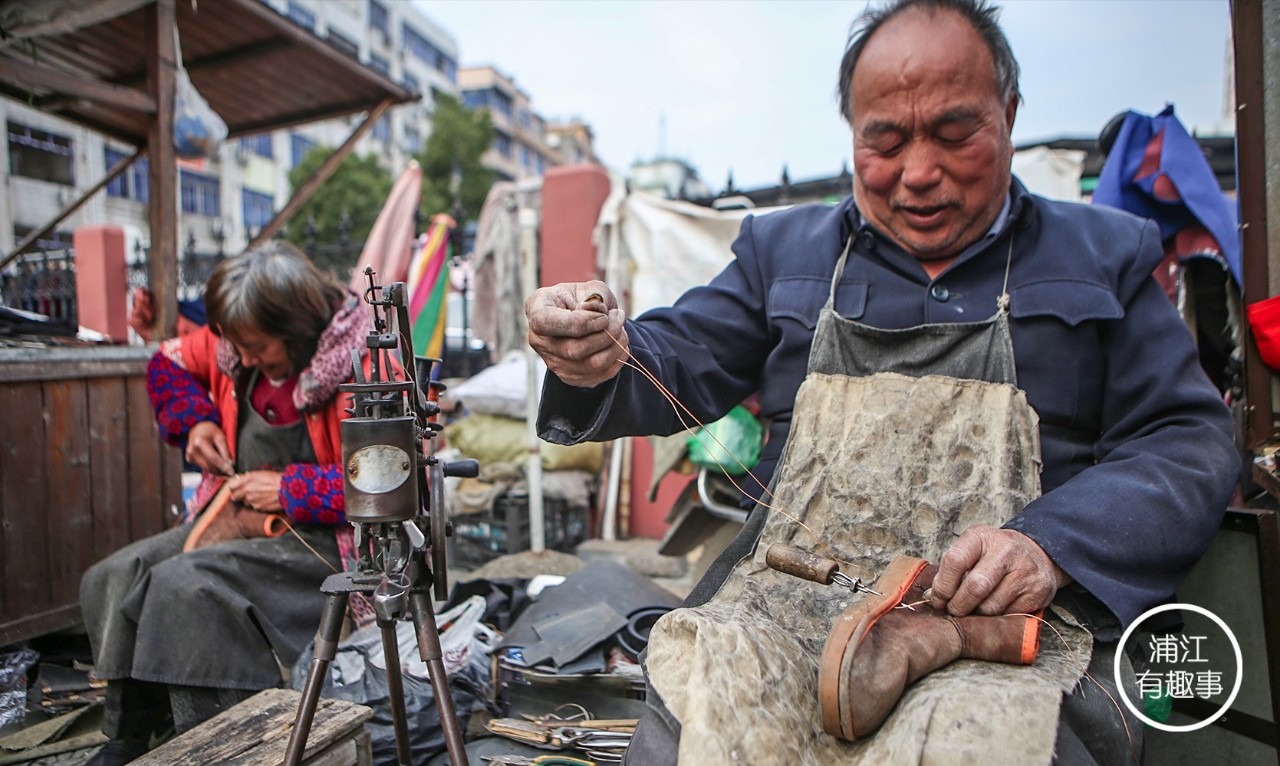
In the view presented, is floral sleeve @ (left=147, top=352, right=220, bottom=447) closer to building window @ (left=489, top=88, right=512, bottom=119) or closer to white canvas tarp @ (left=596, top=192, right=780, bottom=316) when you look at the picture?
white canvas tarp @ (left=596, top=192, right=780, bottom=316)

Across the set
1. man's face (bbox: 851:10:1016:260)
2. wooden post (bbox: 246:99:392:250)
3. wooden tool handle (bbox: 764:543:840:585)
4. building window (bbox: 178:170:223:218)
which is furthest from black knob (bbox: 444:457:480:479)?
building window (bbox: 178:170:223:218)

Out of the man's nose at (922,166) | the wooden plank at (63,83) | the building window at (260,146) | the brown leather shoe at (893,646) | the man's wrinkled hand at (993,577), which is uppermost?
the building window at (260,146)

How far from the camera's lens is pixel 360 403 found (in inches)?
60.0

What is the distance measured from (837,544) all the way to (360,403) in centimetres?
107

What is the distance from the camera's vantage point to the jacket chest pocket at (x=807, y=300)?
1.84 meters

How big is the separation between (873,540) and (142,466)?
3476 millimetres

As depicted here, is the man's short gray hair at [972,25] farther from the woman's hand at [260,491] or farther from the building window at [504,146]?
the building window at [504,146]

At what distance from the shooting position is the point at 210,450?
8.79 ft

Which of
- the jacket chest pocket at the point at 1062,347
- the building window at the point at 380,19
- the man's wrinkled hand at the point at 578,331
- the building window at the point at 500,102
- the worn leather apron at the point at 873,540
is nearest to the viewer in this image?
the worn leather apron at the point at 873,540

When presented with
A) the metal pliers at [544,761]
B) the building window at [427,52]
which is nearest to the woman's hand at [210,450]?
the metal pliers at [544,761]

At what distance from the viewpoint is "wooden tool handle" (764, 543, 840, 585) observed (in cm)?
132

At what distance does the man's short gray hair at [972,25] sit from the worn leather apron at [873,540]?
0.46 metres

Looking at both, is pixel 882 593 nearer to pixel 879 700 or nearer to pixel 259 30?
pixel 879 700

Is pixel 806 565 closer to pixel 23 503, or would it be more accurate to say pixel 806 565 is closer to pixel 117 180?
pixel 23 503
